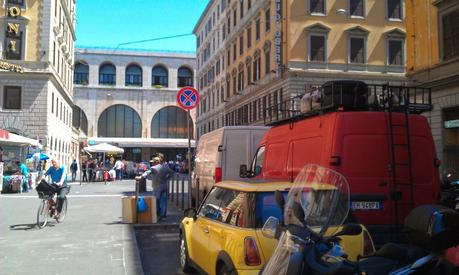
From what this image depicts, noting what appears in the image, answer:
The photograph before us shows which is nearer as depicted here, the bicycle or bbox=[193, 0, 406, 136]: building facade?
the bicycle

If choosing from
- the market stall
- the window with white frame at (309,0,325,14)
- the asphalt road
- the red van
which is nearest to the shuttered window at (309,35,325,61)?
the window with white frame at (309,0,325,14)

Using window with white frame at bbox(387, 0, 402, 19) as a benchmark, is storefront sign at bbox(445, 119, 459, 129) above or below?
below

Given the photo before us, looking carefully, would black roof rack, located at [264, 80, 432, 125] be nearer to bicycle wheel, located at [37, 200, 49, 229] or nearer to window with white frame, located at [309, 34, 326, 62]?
bicycle wheel, located at [37, 200, 49, 229]

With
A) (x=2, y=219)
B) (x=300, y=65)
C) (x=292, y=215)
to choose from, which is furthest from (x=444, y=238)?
(x=300, y=65)

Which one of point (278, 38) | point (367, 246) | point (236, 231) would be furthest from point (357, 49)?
point (236, 231)

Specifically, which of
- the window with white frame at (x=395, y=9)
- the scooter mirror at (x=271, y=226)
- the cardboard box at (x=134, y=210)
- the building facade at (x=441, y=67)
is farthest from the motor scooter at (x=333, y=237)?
the window with white frame at (x=395, y=9)

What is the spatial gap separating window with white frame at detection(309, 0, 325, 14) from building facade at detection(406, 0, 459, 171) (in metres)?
16.7

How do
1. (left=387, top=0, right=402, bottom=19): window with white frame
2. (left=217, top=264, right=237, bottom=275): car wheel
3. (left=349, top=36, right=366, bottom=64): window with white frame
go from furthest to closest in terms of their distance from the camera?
(left=387, top=0, right=402, bottom=19): window with white frame < (left=349, top=36, right=366, bottom=64): window with white frame < (left=217, top=264, right=237, bottom=275): car wheel

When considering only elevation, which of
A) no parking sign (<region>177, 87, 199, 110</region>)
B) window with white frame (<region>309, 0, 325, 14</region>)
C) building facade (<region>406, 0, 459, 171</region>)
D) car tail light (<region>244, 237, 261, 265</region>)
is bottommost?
car tail light (<region>244, 237, 261, 265</region>)

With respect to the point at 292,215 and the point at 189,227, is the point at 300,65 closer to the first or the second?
the point at 189,227

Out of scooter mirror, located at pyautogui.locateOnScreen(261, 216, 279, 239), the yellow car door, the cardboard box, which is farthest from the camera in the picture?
the cardboard box

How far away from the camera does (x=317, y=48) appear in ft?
123

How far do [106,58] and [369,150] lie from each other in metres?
71.5

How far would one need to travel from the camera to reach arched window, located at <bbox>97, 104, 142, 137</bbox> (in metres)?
73.0
